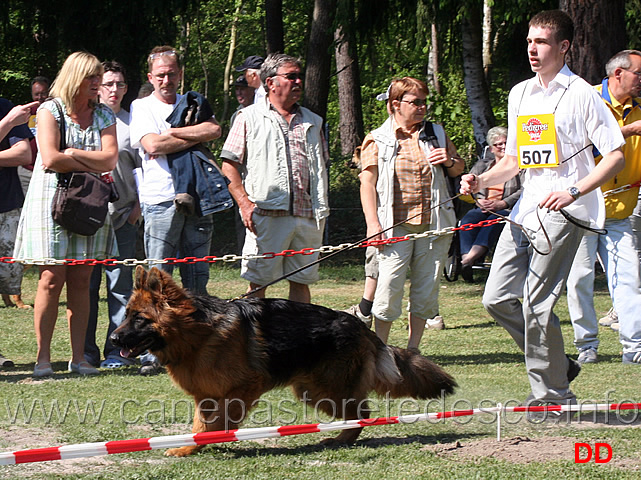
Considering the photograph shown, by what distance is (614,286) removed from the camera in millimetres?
7719

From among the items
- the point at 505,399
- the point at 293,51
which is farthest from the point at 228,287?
the point at 293,51

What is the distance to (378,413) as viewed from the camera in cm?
588

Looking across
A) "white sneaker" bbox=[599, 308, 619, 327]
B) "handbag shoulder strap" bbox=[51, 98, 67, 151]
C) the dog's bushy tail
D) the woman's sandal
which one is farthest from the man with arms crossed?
"white sneaker" bbox=[599, 308, 619, 327]

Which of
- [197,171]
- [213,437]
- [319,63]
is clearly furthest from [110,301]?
[319,63]

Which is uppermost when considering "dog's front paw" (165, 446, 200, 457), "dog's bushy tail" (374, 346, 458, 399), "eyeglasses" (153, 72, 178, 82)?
"eyeglasses" (153, 72, 178, 82)

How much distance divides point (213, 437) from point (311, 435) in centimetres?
97

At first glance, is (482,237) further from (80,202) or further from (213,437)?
(213,437)

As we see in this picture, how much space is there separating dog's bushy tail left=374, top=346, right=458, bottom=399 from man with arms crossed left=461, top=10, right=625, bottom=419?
0.63 metres

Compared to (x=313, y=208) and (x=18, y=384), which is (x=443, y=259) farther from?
(x=18, y=384)

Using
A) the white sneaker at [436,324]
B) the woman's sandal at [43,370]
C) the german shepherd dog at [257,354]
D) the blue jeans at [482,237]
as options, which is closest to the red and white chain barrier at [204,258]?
the woman's sandal at [43,370]

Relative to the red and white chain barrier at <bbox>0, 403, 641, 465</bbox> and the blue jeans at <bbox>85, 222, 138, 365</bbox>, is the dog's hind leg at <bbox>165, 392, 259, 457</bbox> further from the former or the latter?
the blue jeans at <bbox>85, 222, 138, 365</bbox>

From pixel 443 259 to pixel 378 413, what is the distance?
79.6 inches

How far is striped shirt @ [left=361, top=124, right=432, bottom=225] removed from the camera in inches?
290

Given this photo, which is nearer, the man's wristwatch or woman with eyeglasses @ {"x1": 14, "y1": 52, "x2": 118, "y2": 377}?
the man's wristwatch
